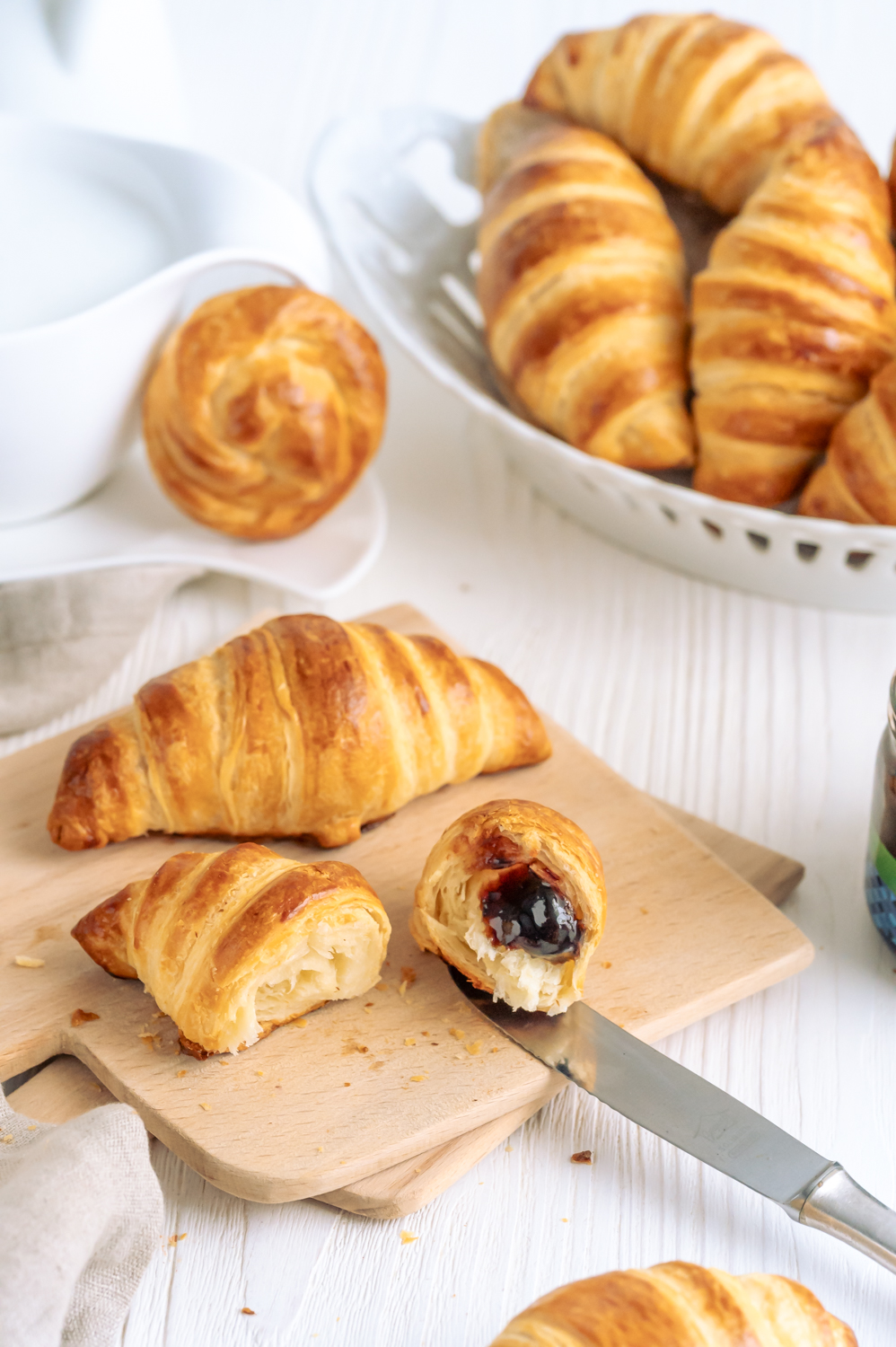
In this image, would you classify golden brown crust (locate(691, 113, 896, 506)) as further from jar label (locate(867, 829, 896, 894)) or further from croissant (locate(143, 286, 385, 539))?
jar label (locate(867, 829, 896, 894))

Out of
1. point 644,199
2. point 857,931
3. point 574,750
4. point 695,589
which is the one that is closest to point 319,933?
point 574,750

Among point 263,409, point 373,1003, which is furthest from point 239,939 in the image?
point 263,409

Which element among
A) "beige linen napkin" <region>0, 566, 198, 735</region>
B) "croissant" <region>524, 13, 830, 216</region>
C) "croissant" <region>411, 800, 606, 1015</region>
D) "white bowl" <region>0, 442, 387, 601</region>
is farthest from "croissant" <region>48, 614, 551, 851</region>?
"croissant" <region>524, 13, 830, 216</region>

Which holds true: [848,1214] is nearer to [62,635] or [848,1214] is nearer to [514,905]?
[514,905]

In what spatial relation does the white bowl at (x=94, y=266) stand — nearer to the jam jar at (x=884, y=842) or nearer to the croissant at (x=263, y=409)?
the croissant at (x=263, y=409)

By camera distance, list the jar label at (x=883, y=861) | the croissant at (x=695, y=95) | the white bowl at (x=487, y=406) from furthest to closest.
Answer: the croissant at (x=695, y=95), the white bowl at (x=487, y=406), the jar label at (x=883, y=861)

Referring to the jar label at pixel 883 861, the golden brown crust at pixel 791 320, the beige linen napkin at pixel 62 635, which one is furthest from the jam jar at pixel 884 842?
the beige linen napkin at pixel 62 635

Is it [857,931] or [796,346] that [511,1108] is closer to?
[857,931]
